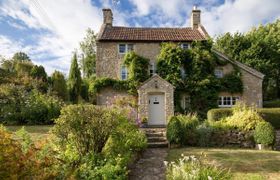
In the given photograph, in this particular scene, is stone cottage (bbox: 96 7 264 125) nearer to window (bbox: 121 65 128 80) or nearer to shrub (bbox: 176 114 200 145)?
window (bbox: 121 65 128 80)

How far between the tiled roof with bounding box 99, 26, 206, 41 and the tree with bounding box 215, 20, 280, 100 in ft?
32.8

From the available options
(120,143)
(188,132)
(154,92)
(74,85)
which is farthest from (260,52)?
(120,143)

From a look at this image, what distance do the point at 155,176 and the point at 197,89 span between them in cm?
1237

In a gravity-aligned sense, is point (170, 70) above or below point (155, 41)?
below

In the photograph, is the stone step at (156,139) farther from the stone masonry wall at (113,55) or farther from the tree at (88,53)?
the tree at (88,53)

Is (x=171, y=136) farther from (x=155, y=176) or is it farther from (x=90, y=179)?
(x=90, y=179)

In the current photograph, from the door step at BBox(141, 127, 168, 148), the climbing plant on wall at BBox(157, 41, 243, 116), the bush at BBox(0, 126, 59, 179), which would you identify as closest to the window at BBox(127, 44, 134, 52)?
the climbing plant on wall at BBox(157, 41, 243, 116)

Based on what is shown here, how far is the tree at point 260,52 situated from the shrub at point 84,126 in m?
25.1

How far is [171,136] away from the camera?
11.0m

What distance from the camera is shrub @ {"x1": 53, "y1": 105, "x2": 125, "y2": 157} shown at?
6285mm

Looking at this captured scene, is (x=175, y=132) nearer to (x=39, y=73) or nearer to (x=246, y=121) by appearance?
(x=246, y=121)

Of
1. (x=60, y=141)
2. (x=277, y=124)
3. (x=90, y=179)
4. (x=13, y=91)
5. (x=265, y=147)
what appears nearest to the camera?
(x=90, y=179)

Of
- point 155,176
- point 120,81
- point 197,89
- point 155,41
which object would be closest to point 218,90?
point 197,89

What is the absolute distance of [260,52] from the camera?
91.4ft
